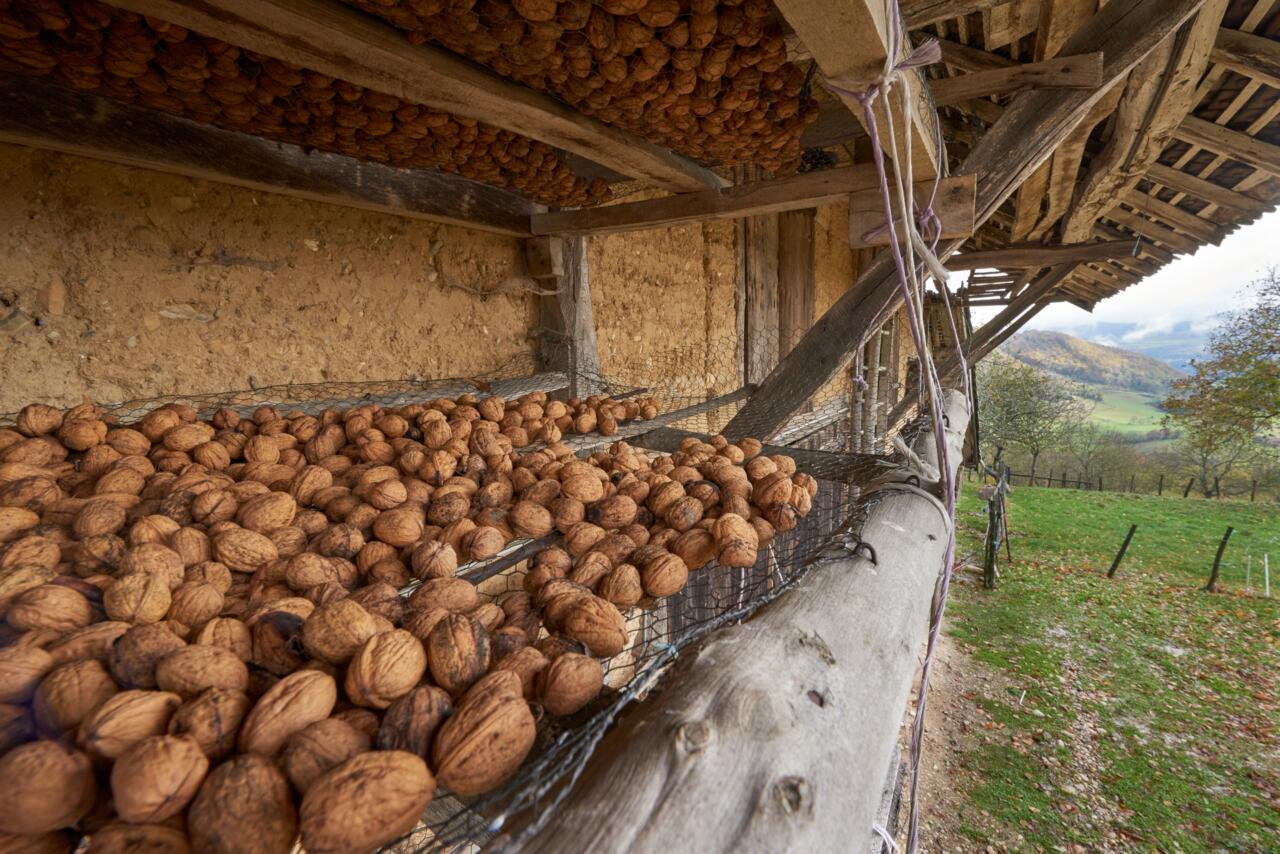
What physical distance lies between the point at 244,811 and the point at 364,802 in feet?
0.45

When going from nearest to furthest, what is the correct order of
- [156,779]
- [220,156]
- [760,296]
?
[156,779], [220,156], [760,296]

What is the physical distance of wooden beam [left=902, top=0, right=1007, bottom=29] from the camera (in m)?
1.66

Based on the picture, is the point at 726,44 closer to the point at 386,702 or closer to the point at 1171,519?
the point at 386,702

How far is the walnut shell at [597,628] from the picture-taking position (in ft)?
3.55

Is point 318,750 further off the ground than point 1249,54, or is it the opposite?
point 1249,54

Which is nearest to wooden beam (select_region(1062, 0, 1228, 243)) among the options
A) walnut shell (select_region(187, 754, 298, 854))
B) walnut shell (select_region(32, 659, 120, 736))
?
walnut shell (select_region(187, 754, 298, 854))

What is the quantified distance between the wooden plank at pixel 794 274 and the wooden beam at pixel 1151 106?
3130 mm

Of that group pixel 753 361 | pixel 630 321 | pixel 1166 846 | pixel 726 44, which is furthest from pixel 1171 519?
pixel 726 44

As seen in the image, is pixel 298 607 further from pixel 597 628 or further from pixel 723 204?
pixel 723 204

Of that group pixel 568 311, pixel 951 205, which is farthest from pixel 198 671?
pixel 568 311

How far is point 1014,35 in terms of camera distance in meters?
3.11

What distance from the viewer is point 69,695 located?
0.81 m

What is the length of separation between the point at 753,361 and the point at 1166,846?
5.91 metres

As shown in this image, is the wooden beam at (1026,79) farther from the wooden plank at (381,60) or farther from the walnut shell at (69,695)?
the walnut shell at (69,695)
